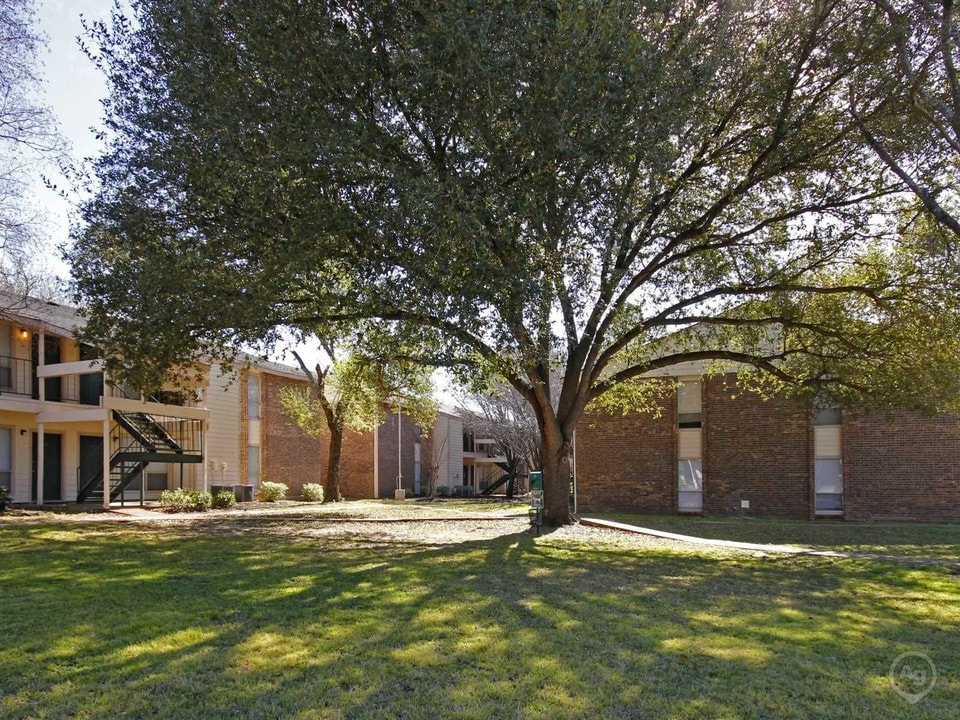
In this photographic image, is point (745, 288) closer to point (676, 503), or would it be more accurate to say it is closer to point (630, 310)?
point (630, 310)

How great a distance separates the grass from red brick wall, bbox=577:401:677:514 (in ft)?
7.23

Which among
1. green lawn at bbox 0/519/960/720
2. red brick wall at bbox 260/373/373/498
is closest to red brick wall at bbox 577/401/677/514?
red brick wall at bbox 260/373/373/498

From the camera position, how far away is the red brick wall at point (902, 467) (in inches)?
823

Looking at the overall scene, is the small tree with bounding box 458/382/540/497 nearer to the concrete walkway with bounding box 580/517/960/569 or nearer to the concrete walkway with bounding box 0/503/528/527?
the concrete walkway with bounding box 0/503/528/527

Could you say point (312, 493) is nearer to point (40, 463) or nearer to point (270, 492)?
point (270, 492)

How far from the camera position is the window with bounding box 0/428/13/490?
755 inches

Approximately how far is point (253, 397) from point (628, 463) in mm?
13999

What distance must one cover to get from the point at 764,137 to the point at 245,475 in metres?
21.5

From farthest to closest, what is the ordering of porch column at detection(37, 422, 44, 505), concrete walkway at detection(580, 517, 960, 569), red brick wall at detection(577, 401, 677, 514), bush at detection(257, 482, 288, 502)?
1. bush at detection(257, 482, 288, 502)
2. red brick wall at detection(577, 401, 677, 514)
3. porch column at detection(37, 422, 44, 505)
4. concrete walkway at detection(580, 517, 960, 569)

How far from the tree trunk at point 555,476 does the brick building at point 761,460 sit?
26.1 ft

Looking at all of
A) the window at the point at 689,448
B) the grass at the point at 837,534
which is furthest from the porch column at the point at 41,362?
Result: the window at the point at 689,448

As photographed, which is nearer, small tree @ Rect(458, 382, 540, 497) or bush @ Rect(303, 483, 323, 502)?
bush @ Rect(303, 483, 323, 502)

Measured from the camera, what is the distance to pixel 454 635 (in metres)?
5.98

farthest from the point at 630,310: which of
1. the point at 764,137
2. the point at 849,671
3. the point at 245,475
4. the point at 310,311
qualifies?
the point at 245,475
